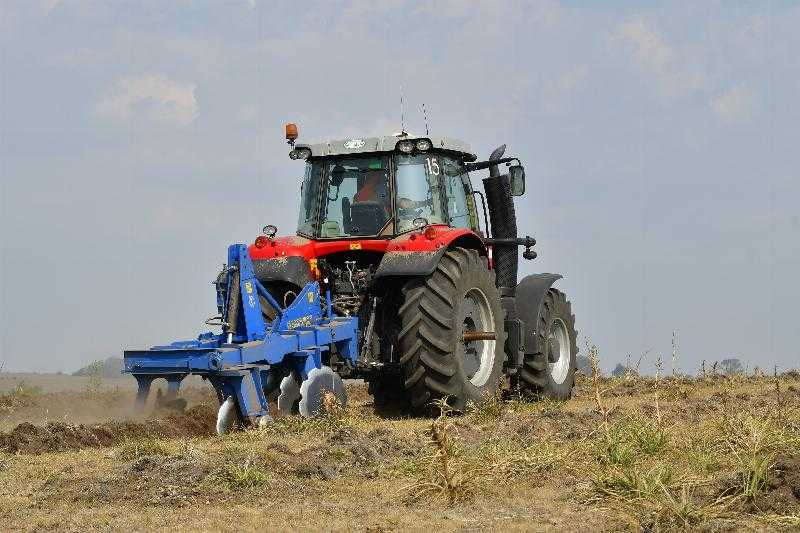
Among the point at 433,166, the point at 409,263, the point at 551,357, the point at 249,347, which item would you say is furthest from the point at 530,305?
the point at 249,347

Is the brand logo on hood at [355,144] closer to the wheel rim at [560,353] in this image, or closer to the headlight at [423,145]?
the headlight at [423,145]

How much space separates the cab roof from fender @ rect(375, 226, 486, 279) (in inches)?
40.5

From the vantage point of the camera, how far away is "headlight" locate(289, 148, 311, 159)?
40.7 ft

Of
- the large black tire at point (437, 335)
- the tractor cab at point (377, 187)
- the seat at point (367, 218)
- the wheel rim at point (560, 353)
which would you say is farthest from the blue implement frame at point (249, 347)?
the wheel rim at point (560, 353)

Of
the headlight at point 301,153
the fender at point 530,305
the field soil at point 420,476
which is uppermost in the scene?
the headlight at point 301,153

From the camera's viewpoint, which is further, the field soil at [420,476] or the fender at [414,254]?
the fender at [414,254]

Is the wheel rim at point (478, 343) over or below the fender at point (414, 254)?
below

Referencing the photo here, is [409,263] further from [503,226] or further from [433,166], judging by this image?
[503,226]

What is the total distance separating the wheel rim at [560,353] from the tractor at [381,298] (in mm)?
242

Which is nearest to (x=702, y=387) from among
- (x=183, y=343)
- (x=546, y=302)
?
(x=546, y=302)

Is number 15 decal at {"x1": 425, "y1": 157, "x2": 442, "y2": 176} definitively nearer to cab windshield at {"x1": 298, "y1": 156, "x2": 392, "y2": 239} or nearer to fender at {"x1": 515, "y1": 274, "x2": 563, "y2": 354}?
cab windshield at {"x1": 298, "y1": 156, "x2": 392, "y2": 239}

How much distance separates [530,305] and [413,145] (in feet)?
7.56

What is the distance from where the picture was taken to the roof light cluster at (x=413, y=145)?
11.8 meters

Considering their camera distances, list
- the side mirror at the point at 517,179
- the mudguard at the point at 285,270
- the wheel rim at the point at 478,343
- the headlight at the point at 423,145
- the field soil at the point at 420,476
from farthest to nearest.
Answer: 1. the side mirror at the point at 517,179
2. the headlight at the point at 423,145
3. the wheel rim at the point at 478,343
4. the mudguard at the point at 285,270
5. the field soil at the point at 420,476
